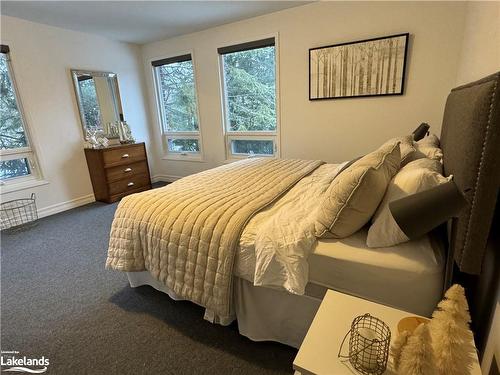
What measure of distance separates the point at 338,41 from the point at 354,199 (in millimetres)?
2613

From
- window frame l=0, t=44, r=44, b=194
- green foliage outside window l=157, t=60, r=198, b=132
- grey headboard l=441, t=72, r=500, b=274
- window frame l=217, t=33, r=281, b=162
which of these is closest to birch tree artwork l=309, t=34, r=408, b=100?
window frame l=217, t=33, r=281, b=162

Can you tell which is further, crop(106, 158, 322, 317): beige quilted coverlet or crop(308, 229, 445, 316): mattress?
crop(106, 158, 322, 317): beige quilted coverlet

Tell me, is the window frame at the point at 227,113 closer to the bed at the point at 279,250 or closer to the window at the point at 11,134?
the bed at the point at 279,250

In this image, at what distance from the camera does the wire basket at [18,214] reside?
3152 millimetres

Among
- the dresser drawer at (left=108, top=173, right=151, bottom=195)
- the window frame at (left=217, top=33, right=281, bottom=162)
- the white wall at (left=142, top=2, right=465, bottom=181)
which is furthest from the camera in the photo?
the dresser drawer at (left=108, top=173, right=151, bottom=195)

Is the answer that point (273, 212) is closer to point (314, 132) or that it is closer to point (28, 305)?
point (28, 305)

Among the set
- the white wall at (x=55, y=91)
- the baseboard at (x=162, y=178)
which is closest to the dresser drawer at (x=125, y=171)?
the white wall at (x=55, y=91)

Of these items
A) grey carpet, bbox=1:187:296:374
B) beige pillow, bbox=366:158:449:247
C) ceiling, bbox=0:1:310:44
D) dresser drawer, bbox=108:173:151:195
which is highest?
ceiling, bbox=0:1:310:44

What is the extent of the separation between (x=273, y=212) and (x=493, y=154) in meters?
0.99

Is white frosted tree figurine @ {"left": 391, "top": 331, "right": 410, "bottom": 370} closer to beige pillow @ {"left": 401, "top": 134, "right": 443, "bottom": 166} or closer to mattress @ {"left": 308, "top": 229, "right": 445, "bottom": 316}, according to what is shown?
mattress @ {"left": 308, "top": 229, "right": 445, "bottom": 316}

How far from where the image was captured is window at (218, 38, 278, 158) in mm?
3609

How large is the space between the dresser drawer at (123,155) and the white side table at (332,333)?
373 cm

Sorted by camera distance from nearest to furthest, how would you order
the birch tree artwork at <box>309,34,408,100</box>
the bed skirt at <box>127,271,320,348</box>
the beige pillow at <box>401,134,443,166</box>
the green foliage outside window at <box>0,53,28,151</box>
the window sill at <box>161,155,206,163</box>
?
the bed skirt at <box>127,271,320,348</box>
the beige pillow at <box>401,134,443,166</box>
the birch tree artwork at <box>309,34,408,100</box>
the green foliage outside window at <box>0,53,28,151</box>
the window sill at <box>161,155,206,163</box>

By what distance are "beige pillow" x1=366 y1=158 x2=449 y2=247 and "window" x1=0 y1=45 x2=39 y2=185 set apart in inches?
162
